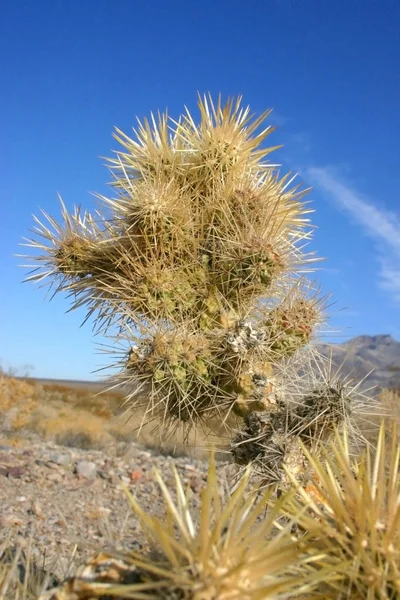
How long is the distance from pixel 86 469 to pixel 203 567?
1012 centimetres

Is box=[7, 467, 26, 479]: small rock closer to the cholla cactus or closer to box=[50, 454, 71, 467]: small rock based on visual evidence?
box=[50, 454, 71, 467]: small rock

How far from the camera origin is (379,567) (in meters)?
1.40

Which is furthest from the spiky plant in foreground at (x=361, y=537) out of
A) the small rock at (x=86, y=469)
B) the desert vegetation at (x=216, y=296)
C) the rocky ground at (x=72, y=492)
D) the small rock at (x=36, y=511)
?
the small rock at (x=86, y=469)

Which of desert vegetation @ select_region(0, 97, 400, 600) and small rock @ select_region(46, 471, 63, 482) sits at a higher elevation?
desert vegetation @ select_region(0, 97, 400, 600)

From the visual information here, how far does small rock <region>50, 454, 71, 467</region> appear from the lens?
36.4ft

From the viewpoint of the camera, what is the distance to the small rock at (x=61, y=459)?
11.1 m

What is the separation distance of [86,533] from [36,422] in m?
9.77

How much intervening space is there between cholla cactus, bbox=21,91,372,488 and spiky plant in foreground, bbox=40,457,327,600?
1697 millimetres

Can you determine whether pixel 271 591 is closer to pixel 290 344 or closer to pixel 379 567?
pixel 379 567

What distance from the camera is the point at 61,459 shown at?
11219 millimetres

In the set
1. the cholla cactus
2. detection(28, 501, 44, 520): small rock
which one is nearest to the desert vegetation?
the cholla cactus

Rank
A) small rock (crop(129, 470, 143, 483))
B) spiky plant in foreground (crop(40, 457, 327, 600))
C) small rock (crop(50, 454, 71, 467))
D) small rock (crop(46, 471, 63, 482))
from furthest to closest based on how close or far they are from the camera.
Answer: small rock (crop(50, 454, 71, 467)) < small rock (crop(129, 470, 143, 483)) < small rock (crop(46, 471, 63, 482)) < spiky plant in foreground (crop(40, 457, 327, 600))

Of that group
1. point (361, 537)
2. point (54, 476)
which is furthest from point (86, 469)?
point (361, 537)

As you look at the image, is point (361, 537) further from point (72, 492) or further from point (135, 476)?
point (135, 476)
